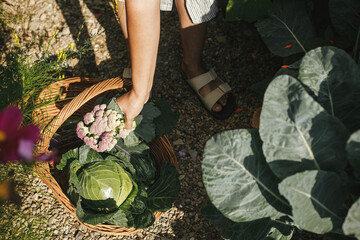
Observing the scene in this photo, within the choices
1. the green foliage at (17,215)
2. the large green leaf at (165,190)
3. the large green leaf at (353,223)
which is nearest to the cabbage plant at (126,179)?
the large green leaf at (165,190)

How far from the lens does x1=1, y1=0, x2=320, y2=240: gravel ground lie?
1797 mm

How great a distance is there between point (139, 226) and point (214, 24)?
1567 mm

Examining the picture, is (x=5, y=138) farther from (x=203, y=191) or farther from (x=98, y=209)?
(x=203, y=191)

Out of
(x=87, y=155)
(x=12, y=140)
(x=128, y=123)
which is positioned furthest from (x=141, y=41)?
(x=87, y=155)

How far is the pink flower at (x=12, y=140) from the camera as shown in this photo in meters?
0.93

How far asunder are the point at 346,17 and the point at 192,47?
85 centimetres

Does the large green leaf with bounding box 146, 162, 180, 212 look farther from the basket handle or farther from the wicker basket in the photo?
the basket handle

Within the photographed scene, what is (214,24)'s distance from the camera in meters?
2.21

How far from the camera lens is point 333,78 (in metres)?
1.03

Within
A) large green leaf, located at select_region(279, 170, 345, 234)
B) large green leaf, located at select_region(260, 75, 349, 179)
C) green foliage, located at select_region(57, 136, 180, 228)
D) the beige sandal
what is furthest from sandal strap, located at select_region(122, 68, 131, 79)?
large green leaf, located at select_region(279, 170, 345, 234)

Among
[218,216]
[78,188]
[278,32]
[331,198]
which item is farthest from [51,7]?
[331,198]

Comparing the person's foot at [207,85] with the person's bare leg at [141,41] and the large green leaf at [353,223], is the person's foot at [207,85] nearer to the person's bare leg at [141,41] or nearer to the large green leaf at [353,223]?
the person's bare leg at [141,41]

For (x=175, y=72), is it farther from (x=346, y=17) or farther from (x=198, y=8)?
(x=346, y=17)

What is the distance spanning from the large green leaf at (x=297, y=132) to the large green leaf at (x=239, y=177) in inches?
3.1
